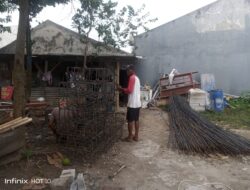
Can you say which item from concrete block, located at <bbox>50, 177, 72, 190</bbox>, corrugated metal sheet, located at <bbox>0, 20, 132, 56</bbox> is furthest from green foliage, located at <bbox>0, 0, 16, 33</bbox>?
concrete block, located at <bbox>50, 177, 72, 190</bbox>

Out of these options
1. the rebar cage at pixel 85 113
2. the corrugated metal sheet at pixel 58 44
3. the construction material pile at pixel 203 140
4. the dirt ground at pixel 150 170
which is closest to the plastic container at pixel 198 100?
the corrugated metal sheet at pixel 58 44

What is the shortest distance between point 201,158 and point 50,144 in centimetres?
332

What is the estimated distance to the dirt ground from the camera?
5.19 m

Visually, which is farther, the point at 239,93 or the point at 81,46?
the point at 239,93

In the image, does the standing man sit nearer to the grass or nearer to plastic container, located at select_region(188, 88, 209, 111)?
the grass

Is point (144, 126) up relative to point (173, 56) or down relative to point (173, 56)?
down

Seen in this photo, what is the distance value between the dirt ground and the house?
22.8 ft

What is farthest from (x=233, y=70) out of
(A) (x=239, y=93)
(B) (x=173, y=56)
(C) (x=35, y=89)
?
(C) (x=35, y=89)

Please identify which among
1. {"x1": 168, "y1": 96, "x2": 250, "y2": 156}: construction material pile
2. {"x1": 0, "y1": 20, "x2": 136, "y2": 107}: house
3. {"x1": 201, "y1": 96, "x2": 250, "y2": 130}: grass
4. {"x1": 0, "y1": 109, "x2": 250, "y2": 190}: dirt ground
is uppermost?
{"x1": 0, "y1": 20, "x2": 136, "y2": 107}: house

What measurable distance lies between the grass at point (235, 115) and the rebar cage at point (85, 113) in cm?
554

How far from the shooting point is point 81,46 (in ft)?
47.1

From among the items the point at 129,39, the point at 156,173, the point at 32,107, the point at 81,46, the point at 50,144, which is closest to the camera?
the point at 156,173

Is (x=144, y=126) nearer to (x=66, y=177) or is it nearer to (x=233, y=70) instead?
(x=66, y=177)

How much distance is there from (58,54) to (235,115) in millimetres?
7824
